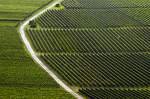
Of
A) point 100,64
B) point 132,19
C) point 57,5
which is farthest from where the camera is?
point 57,5

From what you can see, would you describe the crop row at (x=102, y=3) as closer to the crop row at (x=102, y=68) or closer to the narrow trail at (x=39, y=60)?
the narrow trail at (x=39, y=60)

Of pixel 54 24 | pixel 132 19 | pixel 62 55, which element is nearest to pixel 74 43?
pixel 62 55

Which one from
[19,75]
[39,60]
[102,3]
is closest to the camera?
[19,75]

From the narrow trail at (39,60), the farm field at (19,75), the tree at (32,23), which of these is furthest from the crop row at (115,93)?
the tree at (32,23)

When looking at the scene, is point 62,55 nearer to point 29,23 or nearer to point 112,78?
point 112,78

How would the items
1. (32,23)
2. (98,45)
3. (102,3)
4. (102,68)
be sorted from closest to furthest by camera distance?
(102,68)
(98,45)
(32,23)
(102,3)

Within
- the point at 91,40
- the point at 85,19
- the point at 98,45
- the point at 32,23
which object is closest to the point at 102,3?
the point at 85,19

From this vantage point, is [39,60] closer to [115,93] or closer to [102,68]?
[102,68]
